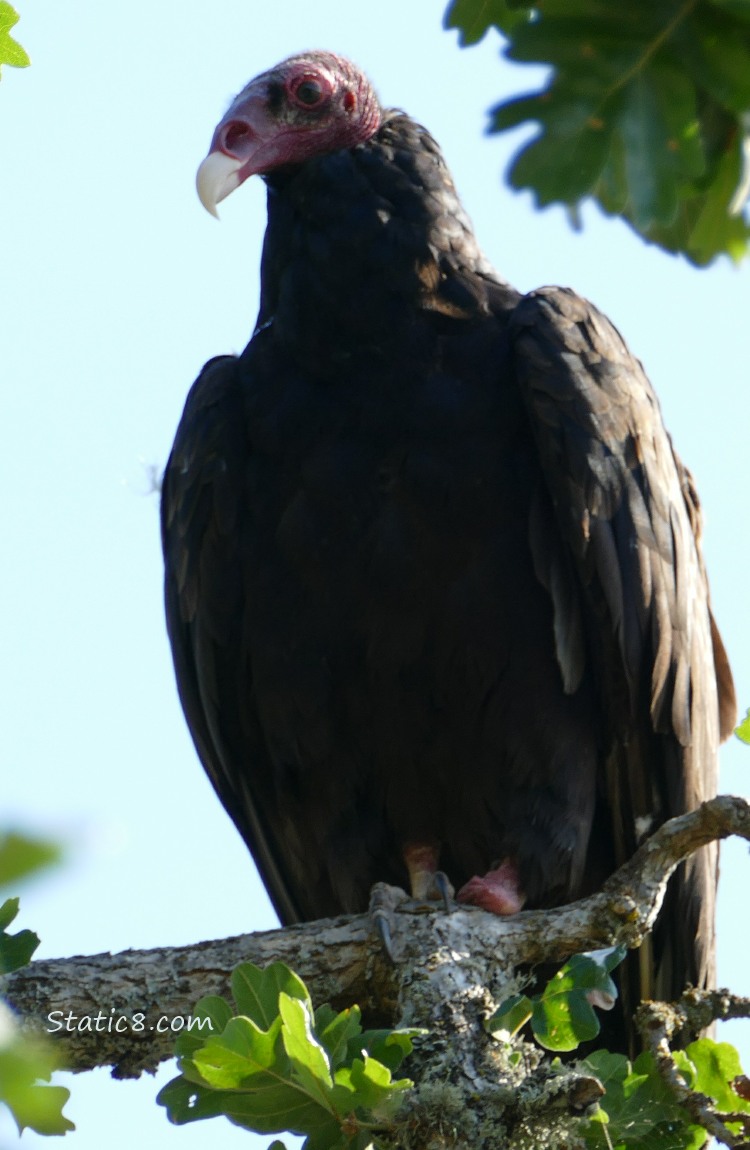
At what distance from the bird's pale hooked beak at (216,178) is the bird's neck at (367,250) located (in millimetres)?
210

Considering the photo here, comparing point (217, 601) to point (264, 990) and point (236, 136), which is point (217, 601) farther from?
point (264, 990)

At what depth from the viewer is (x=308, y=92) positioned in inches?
190

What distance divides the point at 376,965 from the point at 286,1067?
869 mm

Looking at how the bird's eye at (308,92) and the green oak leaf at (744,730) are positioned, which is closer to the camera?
the green oak leaf at (744,730)

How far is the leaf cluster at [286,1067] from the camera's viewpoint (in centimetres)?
271

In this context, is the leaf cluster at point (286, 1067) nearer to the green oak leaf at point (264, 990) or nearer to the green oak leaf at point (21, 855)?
the green oak leaf at point (264, 990)

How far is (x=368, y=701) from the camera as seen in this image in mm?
4219

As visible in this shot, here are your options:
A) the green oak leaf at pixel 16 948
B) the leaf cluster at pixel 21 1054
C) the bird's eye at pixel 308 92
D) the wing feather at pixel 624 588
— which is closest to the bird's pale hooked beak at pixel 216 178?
the bird's eye at pixel 308 92

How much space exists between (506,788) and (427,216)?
65.5 inches

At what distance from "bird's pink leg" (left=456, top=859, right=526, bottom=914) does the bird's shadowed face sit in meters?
2.07

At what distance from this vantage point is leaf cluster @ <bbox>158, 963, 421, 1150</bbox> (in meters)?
2.71

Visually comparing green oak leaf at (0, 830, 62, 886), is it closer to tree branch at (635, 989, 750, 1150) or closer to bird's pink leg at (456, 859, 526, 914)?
tree branch at (635, 989, 750, 1150)

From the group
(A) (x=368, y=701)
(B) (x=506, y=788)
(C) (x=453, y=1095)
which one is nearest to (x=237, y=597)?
(A) (x=368, y=701)

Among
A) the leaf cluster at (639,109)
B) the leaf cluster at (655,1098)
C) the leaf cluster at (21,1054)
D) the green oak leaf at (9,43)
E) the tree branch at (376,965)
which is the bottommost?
the leaf cluster at (655,1098)
